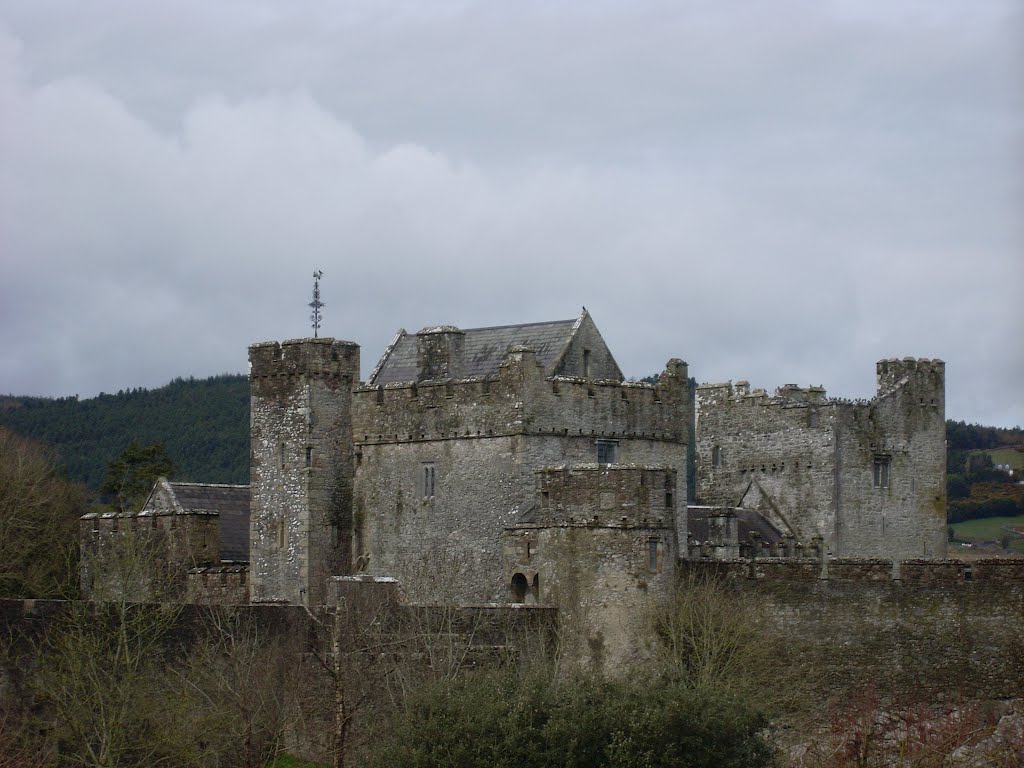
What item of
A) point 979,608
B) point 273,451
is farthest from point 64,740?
point 979,608

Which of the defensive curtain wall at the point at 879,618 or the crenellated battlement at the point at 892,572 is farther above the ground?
the crenellated battlement at the point at 892,572

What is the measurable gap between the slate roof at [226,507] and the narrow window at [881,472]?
17.5 meters

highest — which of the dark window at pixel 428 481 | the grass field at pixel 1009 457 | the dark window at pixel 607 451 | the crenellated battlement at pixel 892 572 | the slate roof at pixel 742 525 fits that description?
the grass field at pixel 1009 457

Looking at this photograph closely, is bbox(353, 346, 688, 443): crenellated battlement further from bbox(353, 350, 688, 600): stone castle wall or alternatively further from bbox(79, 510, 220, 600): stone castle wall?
bbox(79, 510, 220, 600): stone castle wall

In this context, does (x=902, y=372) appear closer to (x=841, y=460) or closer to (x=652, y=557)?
(x=841, y=460)

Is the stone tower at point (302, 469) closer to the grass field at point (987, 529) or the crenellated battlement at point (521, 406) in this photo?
the crenellated battlement at point (521, 406)

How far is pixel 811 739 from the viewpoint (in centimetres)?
4275

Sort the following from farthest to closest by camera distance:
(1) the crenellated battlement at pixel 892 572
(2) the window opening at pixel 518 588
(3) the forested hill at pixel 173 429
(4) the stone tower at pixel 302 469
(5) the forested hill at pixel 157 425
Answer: (5) the forested hill at pixel 157 425
(3) the forested hill at pixel 173 429
(4) the stone tower at pixel 302 469
(2) the window opening at pixel 518 588
(1) the crenellated battlement at pixel 892 572

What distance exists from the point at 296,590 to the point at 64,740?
11.6 m

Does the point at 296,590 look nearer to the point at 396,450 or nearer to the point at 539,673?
the point at 396,450

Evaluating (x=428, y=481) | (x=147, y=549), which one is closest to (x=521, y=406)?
(x=428, y=481)

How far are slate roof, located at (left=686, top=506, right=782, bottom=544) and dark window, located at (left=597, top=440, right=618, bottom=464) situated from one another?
4370mm

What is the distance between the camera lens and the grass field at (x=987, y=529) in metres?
87.0

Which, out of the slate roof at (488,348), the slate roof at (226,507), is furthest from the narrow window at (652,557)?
the slate roof at (226,507)
